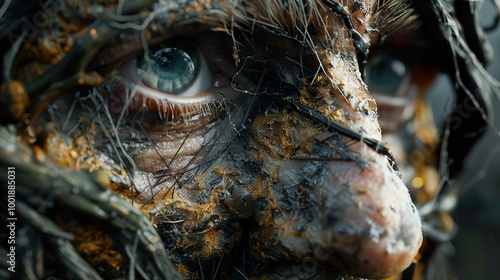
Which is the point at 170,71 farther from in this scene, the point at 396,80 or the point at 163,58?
the point at 396,80

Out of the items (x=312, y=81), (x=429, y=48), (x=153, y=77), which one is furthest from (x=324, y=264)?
(x=429, y=48)

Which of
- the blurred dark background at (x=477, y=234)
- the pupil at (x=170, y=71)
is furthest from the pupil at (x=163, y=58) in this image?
the blurred dark background at (x=477, y=234)

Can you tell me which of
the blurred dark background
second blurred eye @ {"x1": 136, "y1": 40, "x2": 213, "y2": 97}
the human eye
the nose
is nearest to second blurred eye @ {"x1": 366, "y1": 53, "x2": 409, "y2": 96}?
the human eye

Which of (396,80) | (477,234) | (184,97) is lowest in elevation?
(477,234)

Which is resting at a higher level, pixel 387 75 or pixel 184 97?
pixel 184 97

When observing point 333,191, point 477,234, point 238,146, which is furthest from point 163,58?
point 477,234

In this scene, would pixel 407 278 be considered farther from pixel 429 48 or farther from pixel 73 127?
pixel 73 127

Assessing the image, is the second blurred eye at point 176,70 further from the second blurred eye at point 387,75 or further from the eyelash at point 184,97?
the second blurred eye at point 387,75

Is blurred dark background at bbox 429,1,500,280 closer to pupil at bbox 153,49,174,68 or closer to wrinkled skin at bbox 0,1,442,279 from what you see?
wrinkled skin at bbox 0,1,442,279
